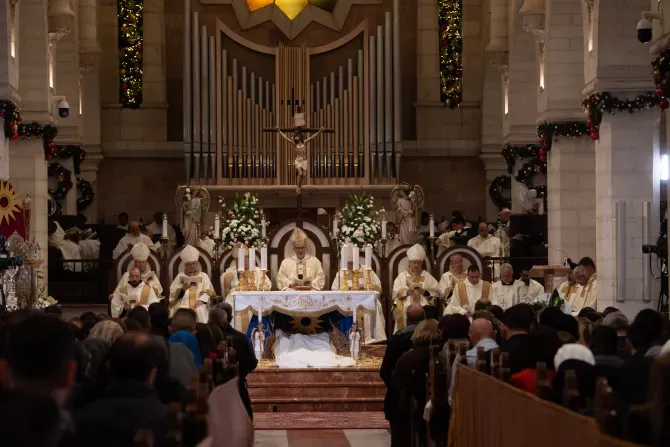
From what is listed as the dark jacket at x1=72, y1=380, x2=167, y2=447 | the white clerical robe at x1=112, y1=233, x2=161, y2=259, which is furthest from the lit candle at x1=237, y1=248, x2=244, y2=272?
the dark jacket at x1=72, y1=380, x2=167, y2=447

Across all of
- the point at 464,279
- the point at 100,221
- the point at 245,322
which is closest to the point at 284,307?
the point at 245,322

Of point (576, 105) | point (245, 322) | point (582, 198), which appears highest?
point (576, 105)

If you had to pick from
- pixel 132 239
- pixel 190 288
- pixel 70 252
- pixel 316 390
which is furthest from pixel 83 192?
pixel 316 390

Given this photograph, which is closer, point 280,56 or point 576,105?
point 576,105

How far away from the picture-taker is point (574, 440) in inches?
199

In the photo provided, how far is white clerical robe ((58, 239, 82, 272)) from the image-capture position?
21062 mm

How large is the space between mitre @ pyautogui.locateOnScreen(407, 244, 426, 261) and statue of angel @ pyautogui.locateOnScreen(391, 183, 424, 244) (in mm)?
4568

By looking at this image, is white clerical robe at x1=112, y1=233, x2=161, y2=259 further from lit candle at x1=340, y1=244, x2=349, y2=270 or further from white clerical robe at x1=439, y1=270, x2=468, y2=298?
white clerical robe at x1=439, y1=270, x2=468, y2=298

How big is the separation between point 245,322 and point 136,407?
37.5 ft

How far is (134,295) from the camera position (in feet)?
54.7

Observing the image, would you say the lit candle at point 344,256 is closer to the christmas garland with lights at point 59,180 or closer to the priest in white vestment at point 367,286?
the priest in white vestment at point 367,286

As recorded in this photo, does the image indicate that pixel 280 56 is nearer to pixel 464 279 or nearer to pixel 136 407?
pixel 464 279

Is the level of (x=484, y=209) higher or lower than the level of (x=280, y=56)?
lower

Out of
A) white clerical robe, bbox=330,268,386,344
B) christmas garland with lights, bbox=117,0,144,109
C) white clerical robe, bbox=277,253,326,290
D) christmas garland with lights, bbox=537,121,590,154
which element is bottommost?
white clerical robe, bbox=330,268,386,344
